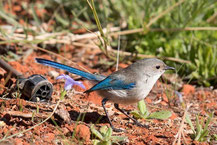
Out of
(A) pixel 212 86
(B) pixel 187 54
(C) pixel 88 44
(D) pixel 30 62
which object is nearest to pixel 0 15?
(D) pixel 30 62

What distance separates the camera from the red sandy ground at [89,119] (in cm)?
403

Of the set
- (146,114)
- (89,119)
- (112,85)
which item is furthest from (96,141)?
(146,114)

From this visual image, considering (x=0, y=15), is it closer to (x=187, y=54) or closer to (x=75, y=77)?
(x=75, y=77)

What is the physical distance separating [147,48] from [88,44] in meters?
1.11

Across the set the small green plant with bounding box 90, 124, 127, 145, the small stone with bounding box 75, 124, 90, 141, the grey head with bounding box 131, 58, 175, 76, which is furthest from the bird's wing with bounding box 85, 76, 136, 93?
the small green plant with bounding box 90, 124, 127, 145

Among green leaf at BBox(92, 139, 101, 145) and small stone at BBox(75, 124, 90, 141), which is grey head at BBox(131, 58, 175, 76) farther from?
green leaf at BBox(92, 139, 101, 145)

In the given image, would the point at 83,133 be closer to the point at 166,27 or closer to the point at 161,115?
the point at 161,115

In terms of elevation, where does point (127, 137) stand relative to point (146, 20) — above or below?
below

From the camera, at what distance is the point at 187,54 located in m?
6.56

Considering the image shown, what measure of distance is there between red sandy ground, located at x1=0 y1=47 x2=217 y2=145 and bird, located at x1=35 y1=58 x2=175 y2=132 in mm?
222

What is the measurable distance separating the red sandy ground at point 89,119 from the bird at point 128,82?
0.22m

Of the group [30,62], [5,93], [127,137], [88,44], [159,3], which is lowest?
[127,137]

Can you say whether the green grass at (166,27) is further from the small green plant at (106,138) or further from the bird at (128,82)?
the small green plant at (106,138)

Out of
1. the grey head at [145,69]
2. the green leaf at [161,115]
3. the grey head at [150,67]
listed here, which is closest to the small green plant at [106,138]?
the green leaf at [161,115]
